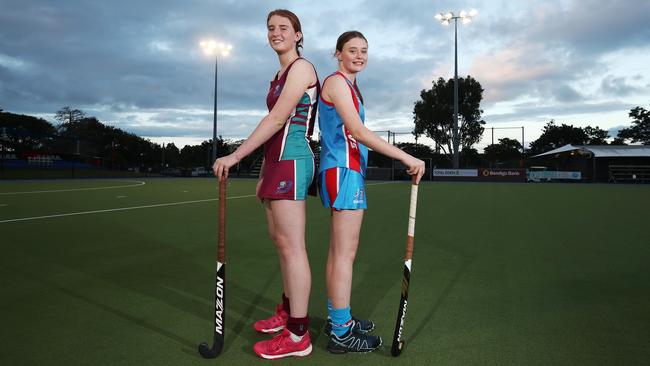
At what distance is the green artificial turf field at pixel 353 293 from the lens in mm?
2611

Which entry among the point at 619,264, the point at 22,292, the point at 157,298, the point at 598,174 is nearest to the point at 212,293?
the point at 157,298

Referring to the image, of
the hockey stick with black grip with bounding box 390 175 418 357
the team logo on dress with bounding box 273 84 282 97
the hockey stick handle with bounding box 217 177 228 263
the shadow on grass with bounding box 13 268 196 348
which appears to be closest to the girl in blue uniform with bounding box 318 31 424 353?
the hockey stick with black grip with bounding box 390 175 418 357

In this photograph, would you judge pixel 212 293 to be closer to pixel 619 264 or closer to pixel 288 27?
pixel 288 27

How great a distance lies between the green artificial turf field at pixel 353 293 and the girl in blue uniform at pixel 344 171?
183mm

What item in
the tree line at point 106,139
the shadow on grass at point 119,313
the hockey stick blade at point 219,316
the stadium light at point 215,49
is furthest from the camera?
the tree line at point 106,139

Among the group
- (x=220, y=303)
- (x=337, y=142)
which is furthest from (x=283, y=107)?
(x=220, y=303)

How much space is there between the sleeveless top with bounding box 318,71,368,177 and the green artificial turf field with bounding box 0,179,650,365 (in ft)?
3.57

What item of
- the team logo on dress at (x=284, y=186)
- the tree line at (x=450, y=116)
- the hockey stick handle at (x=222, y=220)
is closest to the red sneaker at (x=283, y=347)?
the hockey stick handle at (x=222, y=220)

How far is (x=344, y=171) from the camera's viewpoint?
255cm

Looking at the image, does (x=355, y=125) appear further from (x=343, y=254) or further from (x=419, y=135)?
(x=419, y=135)

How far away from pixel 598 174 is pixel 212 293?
4578 cm

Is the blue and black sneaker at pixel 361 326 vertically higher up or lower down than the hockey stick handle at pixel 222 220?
lower down

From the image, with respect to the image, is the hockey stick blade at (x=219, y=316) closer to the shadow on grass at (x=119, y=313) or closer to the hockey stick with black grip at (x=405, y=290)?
the shadow on grass at (x=119, y=313)

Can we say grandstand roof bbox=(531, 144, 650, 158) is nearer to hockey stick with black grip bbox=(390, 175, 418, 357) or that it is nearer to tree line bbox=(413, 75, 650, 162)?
tree line bbox=(413, 75, 650, 162)
